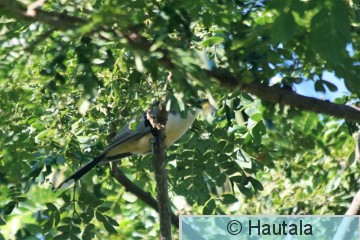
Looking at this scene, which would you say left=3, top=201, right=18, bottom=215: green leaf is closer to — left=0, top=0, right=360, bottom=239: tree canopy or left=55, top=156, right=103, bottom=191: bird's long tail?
left=0, top=0, right=360, bottom=239: tree canopy

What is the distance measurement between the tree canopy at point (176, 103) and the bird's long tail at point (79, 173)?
6 cm

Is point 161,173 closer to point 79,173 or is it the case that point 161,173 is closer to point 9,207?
point 79,173

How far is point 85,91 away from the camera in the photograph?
3.05 metres

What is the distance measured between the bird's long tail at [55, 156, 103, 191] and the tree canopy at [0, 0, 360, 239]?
61 mm

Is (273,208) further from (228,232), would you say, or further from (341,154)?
(228,232)

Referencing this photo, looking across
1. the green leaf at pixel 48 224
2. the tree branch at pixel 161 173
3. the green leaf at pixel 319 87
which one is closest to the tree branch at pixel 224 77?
the green leaf at pixel 319 87

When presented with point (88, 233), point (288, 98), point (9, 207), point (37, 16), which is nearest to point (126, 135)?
point (88, 233)

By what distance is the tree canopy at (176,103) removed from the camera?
273cm

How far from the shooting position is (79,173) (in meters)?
5.33

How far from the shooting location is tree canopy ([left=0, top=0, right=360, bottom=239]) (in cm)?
273

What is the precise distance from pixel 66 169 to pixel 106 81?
3.47 ft

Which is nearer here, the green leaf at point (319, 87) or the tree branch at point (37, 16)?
the tree branch at point (37, 16)

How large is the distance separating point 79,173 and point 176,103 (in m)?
2.20

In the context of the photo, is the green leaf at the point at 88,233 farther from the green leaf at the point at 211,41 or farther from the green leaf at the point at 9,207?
the green leaf at the point at 211,41
